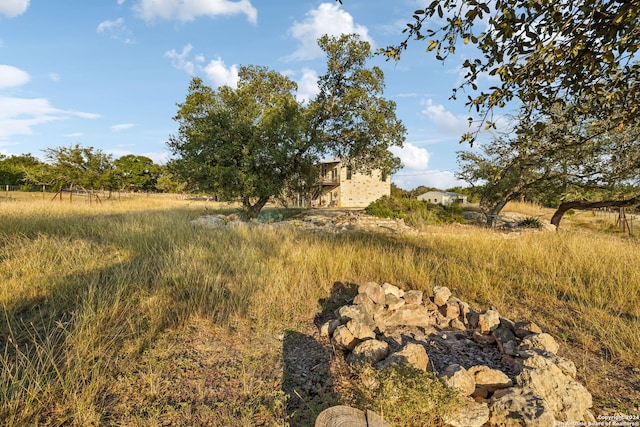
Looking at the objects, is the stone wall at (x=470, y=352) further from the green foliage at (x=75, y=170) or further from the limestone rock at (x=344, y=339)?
the green foliage at (x=75, y=170)

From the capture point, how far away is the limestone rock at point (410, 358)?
2553 millimetres

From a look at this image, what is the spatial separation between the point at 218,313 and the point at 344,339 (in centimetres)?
167

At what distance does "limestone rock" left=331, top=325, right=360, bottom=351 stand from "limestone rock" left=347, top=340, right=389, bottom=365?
242 millimetres

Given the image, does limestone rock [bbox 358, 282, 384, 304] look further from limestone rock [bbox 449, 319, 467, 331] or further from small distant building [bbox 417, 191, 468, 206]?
small distant building [bbox 417, 191, 468, 206]

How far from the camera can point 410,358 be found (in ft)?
8.53

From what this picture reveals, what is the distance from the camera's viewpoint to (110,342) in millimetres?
2875

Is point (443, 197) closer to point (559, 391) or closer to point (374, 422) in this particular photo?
point (559, 391)

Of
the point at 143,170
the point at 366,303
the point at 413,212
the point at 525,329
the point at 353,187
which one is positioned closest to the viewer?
the point at 525,329

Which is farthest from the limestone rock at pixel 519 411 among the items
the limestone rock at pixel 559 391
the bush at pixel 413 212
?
the bush at pixel 413 212

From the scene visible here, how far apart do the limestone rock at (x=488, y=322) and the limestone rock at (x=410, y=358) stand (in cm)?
130

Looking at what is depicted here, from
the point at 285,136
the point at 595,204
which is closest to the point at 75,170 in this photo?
the point at 285,136

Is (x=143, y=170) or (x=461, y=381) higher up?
(x=143, y=170)

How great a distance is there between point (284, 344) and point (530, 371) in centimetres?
226

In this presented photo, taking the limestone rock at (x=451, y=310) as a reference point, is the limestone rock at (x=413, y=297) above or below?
above
